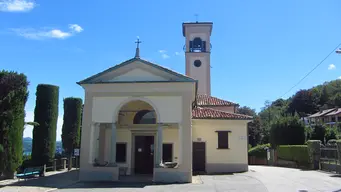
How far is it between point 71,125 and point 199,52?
17998 millimetres

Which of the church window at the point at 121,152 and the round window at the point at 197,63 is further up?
the round window at the point at 197,63

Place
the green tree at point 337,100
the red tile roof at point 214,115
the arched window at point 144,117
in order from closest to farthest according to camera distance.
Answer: the arched window at point 144,117 → the red tile roof at point 214,115 → the green tree at point 337,100

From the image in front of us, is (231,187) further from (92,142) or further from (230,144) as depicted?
(92,142)

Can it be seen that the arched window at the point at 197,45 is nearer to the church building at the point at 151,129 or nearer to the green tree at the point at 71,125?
the church building at the point at 151,129

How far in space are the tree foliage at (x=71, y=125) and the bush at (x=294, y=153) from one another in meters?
18.0

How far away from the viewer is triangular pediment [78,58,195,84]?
60.6 ft

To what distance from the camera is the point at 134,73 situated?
736 inches

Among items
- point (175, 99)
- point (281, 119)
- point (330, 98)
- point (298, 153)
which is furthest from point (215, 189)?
point (330, 98)

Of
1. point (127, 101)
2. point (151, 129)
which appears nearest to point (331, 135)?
point (151, 129)

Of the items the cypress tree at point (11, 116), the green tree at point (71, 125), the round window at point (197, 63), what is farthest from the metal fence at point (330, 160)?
the green tree at point (71, 125)

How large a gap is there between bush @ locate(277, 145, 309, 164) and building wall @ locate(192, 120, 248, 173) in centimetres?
588

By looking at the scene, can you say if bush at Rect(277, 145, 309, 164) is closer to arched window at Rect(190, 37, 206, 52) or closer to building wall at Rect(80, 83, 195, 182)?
building wall at Rect(80, 83, 195, 182)

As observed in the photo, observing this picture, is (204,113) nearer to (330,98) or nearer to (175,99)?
(175,99)

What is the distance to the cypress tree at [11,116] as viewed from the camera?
14867mm
